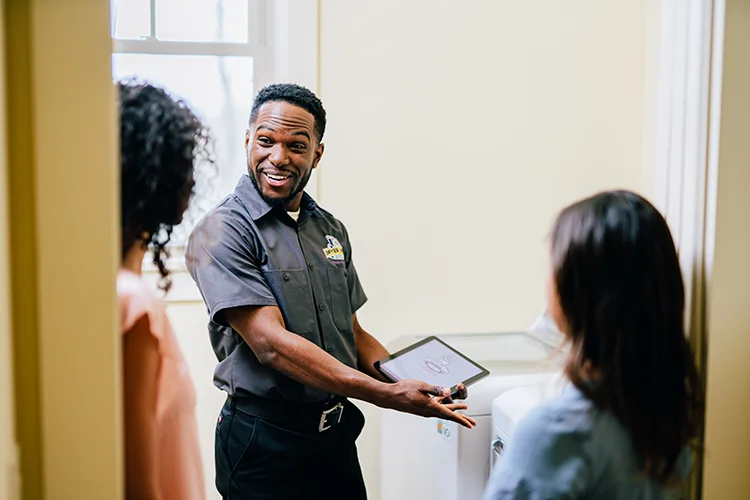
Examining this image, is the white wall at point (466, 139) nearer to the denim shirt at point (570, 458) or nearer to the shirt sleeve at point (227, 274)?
the shirt sleeve at point (227, 274)

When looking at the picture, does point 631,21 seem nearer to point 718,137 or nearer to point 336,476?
point 718,137

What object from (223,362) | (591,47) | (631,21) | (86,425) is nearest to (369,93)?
(591,47)

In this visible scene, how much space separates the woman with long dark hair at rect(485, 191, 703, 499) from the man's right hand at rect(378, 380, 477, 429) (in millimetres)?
528

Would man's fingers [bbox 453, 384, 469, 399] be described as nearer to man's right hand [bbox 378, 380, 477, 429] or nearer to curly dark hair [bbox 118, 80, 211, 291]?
man's right hand [bbox 378, 380, 477, 429]

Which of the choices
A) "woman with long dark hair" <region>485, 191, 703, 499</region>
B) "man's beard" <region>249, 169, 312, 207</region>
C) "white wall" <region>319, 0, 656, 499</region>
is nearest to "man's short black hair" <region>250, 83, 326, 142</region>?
"man's beard" <region>249, 169, 312, 207</region>

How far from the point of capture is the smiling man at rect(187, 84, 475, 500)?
4.30 ft

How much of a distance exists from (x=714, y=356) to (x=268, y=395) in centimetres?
84

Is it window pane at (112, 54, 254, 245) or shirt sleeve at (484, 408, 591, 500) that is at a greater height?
window pane at (112, 54, 254, 245)

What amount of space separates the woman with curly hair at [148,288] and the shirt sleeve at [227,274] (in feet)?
1.34

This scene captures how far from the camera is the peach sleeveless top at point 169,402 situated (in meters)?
0.75

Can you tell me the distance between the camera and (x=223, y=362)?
4.65 ft

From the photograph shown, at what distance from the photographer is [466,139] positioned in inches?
85.4

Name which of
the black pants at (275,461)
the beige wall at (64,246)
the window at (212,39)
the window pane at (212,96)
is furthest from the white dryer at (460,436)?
the beige wall at (64,246)

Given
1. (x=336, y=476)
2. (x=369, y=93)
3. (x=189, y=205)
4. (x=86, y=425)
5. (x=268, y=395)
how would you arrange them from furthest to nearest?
(x=369, y=93) → (x=336, y=476) → (x=268, y=395) → (x=189, y=205) → (x=86, y=425)
